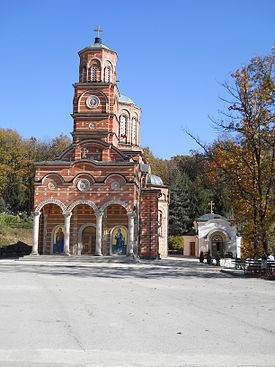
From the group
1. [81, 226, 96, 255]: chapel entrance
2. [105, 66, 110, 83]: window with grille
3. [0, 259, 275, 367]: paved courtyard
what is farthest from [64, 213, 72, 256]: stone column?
[0, 259, 275, 367]: paved courtyard

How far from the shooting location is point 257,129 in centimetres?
2081

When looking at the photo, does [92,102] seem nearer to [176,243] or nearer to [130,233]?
[130,233]

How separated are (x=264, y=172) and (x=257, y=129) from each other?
2.12 m

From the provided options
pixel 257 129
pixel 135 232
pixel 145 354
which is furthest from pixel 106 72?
pixel 145 354

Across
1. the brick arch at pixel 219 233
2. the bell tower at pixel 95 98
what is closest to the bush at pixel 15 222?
the bell tower at pixel 95 98

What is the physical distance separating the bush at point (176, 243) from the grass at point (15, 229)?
55.9ft

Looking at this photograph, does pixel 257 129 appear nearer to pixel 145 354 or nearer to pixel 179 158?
pixel 145 354

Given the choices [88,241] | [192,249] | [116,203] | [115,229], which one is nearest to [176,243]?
[192,249]

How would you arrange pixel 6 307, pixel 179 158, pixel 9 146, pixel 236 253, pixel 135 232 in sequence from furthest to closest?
pixel 179 158, pixel 9 146, pixel 236 253, pixel 135 232, pixel 6 307

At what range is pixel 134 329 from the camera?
721 cm

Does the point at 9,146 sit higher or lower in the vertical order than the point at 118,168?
higher

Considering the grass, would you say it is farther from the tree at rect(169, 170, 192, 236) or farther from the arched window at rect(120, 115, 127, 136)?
the tree at rect(169, 170, 192, 236)

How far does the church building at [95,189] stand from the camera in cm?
3241

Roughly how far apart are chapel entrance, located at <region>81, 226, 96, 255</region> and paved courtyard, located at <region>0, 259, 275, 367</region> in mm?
21555
